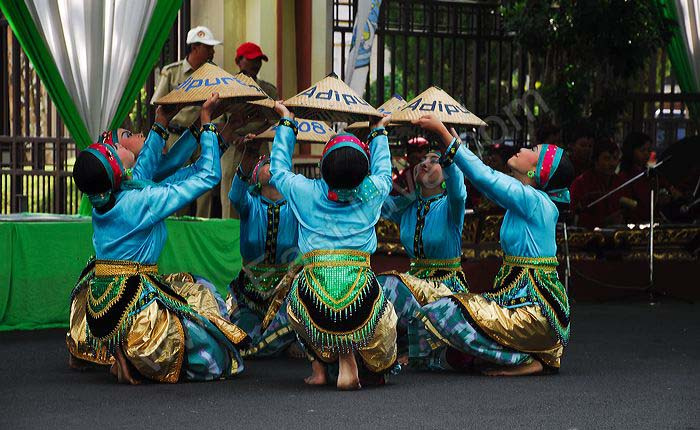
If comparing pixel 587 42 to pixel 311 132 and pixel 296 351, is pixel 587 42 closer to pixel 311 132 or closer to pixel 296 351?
pixel 311 132

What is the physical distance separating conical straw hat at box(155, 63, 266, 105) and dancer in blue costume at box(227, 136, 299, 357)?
55cm

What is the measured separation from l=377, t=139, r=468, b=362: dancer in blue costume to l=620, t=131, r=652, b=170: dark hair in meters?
3.81

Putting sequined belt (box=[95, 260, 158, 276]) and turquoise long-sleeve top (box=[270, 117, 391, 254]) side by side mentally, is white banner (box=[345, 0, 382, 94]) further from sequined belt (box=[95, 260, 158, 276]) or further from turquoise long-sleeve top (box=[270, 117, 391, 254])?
sequined belt (box=[95, 260, 158, 276])

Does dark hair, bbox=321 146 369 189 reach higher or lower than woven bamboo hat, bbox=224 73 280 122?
lower

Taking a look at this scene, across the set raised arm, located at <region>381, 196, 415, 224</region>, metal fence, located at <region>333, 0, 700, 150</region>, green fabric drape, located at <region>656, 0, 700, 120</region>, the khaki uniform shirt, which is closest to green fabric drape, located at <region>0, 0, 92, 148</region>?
the khaki uniform shirt

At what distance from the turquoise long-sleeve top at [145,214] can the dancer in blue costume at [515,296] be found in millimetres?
1003

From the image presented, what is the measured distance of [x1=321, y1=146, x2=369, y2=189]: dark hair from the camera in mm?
4789

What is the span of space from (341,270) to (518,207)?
95 cm

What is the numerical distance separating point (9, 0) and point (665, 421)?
4535 millimetres

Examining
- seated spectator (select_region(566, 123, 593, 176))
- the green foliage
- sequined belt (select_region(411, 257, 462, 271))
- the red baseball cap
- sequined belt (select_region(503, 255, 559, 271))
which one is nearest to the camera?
sequined belt (select_region(503, 255, 559, 271))

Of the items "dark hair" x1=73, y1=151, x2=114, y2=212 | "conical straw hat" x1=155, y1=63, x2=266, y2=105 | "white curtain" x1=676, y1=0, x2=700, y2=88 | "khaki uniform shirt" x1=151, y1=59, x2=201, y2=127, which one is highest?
"white curtain" x1=676, y1=0, x2=700, y2=88

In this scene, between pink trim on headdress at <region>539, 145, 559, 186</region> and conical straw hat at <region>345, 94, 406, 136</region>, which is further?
conical straw hat at <region>345, 94, 406, 136</region>

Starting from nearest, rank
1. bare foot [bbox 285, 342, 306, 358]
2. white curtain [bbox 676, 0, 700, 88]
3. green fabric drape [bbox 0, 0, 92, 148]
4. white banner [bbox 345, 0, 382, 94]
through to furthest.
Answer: bare foot [bbox 285, 342, 306, 358], green fabric drape [bbox 0, 0, 92, 148], white banner [bbox 345, 0, 382, 94], white curtain [bbox 676, 0, 700, 88]

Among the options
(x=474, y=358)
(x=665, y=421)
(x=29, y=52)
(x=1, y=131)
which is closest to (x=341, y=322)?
(x=474, y=358)
